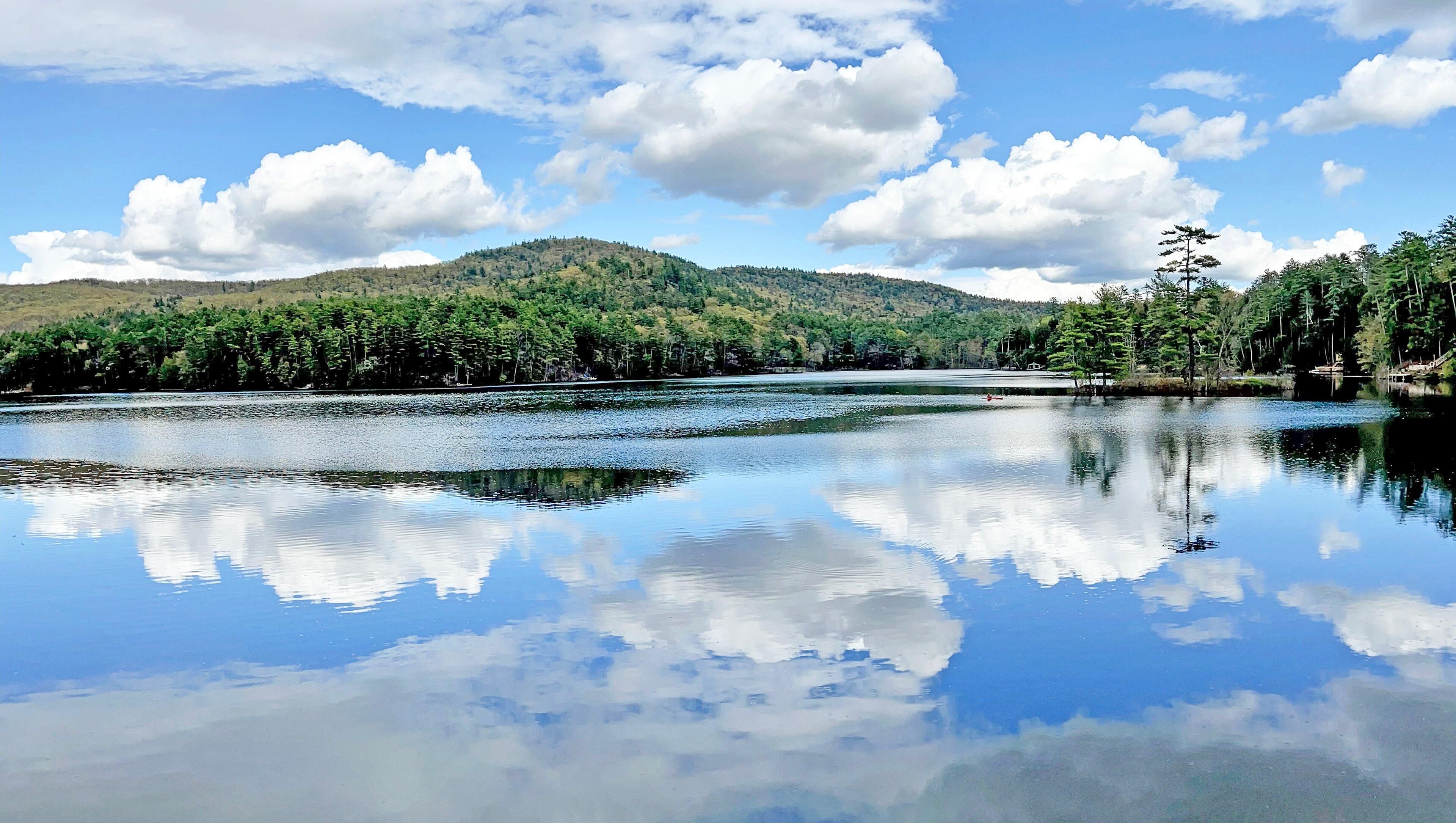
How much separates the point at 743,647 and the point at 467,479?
17584 mm

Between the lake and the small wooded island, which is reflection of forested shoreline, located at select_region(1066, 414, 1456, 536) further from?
the small wooded island

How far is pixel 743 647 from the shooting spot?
37.2 feet

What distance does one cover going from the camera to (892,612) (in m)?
12.5

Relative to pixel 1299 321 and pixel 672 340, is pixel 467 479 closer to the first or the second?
pixel 1299 321

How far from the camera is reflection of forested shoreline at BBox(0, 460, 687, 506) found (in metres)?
23.9

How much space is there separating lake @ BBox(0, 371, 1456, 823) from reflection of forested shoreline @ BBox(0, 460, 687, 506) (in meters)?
0.32

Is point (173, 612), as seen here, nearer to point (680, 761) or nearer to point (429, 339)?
point (680, 761)

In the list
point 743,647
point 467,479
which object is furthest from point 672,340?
point 743,647

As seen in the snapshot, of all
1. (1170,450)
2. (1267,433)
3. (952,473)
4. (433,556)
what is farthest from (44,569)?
(1267,433)

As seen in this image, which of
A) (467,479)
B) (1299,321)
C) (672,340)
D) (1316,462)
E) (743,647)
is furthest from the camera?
(672,340)

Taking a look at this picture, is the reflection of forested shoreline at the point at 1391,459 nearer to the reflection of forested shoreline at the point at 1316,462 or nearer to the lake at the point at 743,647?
the reflection of forested shoreline at the point at 1316,462

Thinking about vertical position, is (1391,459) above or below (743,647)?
above

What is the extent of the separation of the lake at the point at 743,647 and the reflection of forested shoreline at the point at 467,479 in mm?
322

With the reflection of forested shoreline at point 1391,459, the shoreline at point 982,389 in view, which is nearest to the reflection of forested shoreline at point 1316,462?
the reflection of forested shoreline at point 1391,459
